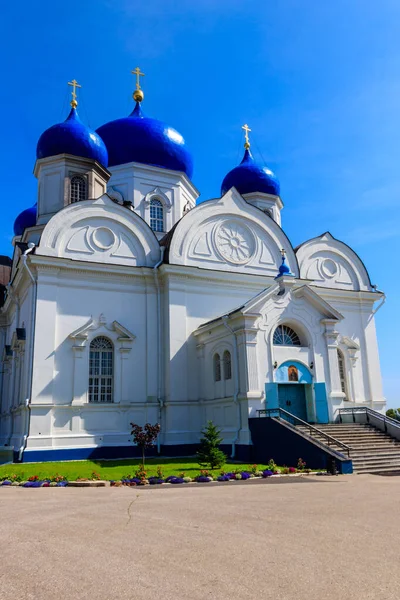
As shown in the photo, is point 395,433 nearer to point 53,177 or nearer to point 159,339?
point 159,339

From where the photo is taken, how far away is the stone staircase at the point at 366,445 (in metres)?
13.9

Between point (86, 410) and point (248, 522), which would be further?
point (86, 410)

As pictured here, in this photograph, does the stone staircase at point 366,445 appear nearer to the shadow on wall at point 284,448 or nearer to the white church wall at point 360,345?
the shadow on wall at point 284,448

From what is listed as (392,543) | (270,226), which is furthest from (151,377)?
(392,543)

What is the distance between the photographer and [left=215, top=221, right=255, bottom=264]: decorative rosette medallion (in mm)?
20828

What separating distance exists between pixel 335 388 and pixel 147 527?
12.5 m

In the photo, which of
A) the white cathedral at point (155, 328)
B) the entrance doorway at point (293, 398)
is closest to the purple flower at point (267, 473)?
the white cathedral at point (155, 328)

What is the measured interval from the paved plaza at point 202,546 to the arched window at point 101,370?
8231 millimetres

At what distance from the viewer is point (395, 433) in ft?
53.9

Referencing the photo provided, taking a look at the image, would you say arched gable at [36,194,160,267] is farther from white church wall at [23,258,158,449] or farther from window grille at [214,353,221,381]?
window grille at [214,353,221,381]

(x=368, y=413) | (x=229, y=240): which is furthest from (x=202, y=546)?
(x=229, y=240)

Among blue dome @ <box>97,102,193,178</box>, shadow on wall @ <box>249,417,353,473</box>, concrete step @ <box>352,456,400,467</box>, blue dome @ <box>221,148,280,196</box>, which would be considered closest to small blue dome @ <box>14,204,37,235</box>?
blue dome @ <box>97,102,193,178</box>

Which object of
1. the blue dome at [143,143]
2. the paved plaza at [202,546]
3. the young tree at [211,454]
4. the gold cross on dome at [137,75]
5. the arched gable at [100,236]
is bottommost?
the paved plaza at [202,546]

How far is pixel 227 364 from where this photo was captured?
17734mm
